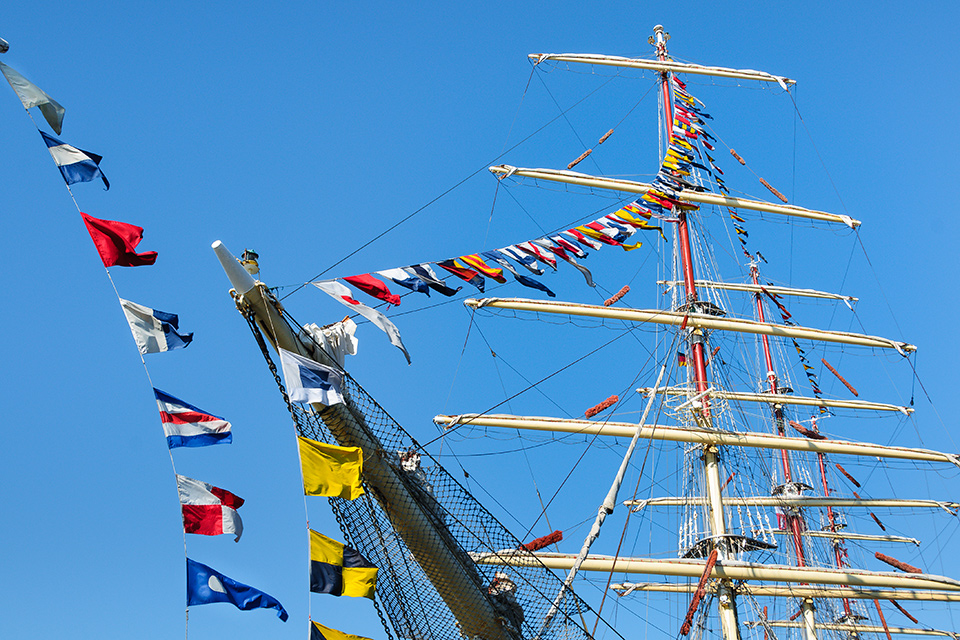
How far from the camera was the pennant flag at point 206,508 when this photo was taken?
10492 millimetres

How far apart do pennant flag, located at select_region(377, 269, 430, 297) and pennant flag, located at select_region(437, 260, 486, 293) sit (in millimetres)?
713

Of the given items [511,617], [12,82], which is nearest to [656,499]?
[511,617]

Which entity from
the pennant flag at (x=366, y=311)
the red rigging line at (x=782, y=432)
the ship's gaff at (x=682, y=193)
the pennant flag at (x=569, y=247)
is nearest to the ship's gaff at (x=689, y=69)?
the ship's gaff at (x=682, y=193)

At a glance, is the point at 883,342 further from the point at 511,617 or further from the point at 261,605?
the point at 261,605

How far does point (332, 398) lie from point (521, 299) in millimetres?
15398

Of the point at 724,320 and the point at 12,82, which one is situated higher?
the point at 724,320

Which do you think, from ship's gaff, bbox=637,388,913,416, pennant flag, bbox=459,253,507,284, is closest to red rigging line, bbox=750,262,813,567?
ship's gaff, bbox=637,388,913,416

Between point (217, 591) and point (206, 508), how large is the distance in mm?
979

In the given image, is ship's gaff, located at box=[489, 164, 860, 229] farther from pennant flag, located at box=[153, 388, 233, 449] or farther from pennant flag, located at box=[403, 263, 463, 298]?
pennant flag, located at box=[153, 388, 233, 449]

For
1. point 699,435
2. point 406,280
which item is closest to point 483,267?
point 406,280

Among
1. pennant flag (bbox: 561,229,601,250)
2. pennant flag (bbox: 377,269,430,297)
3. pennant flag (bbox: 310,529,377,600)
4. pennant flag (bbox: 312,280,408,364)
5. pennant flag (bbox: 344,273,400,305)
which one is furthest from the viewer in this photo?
pennant flag (bbox: 561,229,601,250)

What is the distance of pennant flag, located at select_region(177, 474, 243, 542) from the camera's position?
10492 millimetres

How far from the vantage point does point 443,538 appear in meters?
12.6

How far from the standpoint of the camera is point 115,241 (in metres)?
10.3
